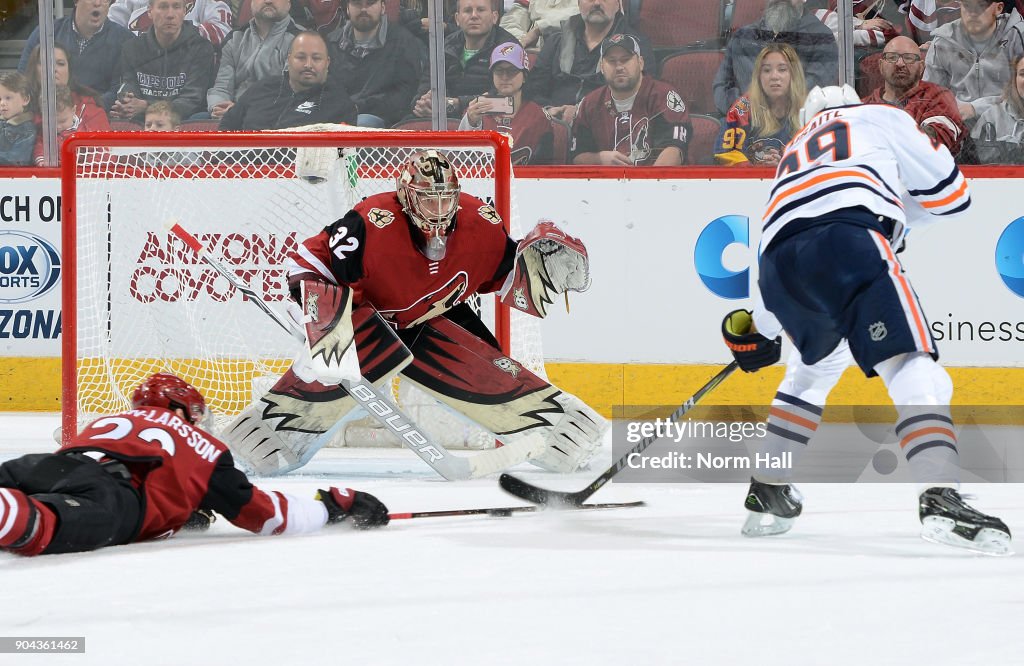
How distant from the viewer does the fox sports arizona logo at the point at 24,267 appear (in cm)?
519

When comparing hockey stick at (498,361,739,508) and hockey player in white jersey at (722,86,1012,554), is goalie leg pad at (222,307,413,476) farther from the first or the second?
hockey player in white jersey at (722,86,1012,554)

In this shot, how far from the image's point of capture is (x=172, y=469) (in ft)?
8.16

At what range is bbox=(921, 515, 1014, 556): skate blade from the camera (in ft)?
7.70

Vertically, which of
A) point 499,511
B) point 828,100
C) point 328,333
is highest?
point 828,100

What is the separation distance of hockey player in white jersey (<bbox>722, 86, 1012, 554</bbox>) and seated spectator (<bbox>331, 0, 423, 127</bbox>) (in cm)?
242

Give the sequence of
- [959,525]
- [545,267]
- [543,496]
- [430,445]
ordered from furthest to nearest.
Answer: [545,267]
[430,445]
[543,496]
[959,525]

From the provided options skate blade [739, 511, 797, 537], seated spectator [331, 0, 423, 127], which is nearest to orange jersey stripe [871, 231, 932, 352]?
skate blade [739, 511, 797, 537]

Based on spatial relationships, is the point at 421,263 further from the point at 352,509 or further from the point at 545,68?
the point at 545,68

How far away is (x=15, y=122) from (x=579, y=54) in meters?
2.23

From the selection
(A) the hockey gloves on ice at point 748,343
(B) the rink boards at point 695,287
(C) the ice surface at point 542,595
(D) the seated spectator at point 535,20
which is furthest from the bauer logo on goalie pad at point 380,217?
(D) the seated spectator at point 535,20

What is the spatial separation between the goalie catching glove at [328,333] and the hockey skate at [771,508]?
119 centimetres

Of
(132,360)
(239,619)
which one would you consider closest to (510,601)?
(239,619)

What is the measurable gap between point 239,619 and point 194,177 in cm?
314

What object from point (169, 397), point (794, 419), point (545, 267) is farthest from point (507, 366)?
point (169, 397)
